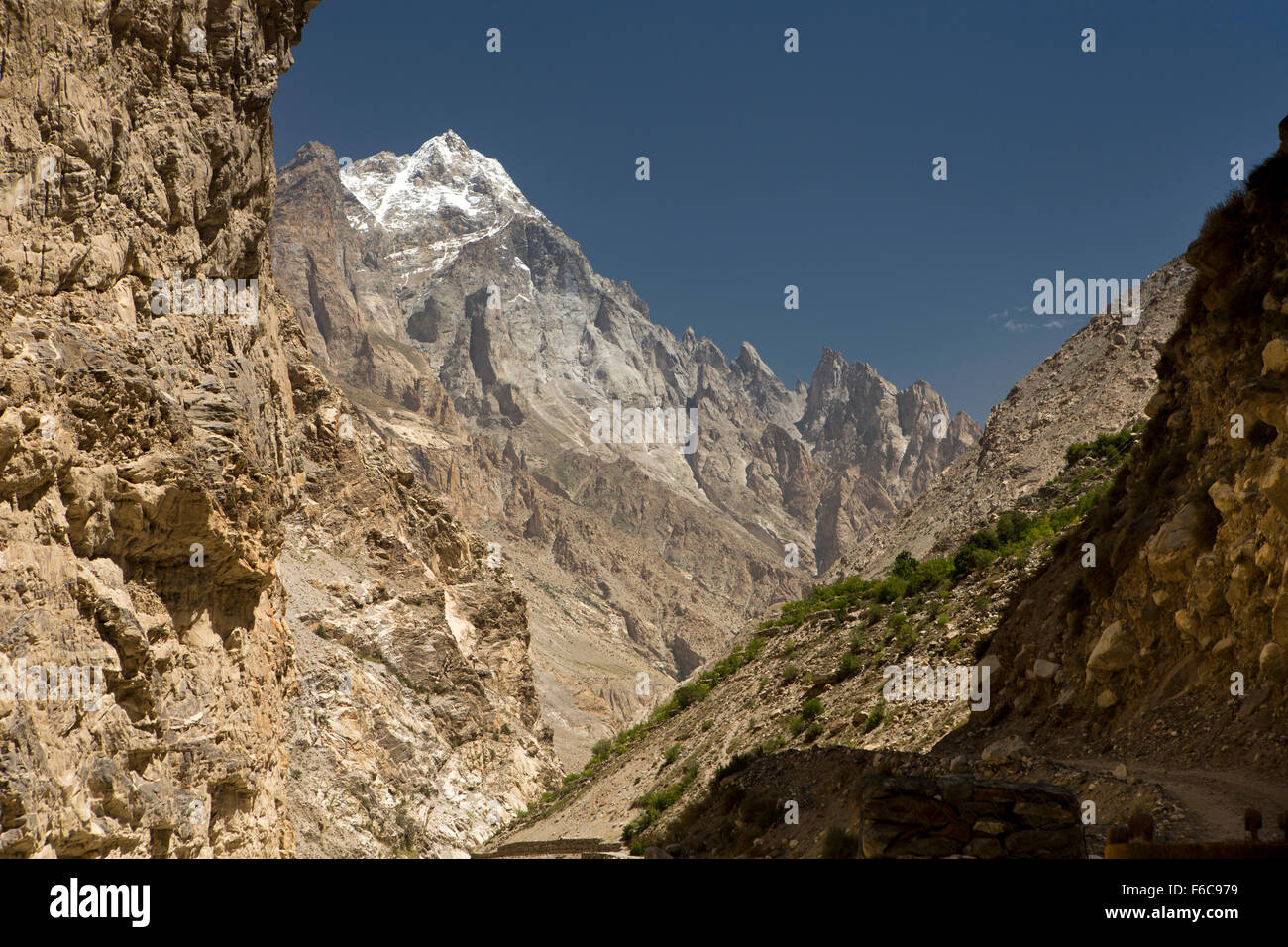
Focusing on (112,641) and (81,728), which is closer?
(81,728)

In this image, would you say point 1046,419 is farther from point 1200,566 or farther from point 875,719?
point 1200,566

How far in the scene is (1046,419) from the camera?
45594mm

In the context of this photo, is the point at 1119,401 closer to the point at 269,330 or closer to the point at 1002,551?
the point at 1002,551

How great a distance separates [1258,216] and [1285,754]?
882 cm

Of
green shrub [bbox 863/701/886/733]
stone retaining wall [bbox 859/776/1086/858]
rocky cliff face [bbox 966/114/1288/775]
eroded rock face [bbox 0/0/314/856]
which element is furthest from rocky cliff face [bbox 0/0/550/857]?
rocky cliff face [bbox 966/114/1288/775]

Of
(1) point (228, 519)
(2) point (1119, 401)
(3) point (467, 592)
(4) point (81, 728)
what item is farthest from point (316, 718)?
(2) point (1119, 401)

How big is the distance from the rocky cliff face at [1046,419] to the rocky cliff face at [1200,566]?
23038 mm

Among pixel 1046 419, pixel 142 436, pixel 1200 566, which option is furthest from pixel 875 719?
pixel 1046 419

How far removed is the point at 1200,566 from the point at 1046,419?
35289 mm

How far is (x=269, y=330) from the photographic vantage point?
2177 centimetres

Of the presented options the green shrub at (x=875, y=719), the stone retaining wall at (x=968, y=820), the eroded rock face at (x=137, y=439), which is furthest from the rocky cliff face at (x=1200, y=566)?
the eroded rock face at (x=137, y=439)

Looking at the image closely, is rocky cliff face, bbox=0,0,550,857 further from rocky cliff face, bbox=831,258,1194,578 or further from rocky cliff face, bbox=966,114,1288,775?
rocky cliff face, bbox=831,258,1194,578
